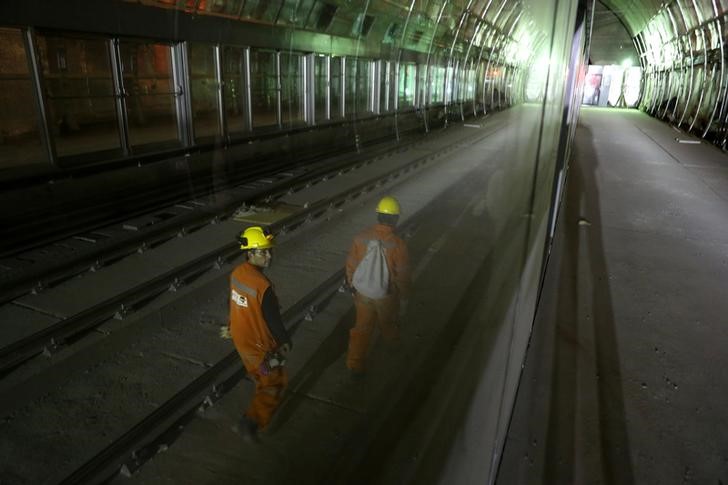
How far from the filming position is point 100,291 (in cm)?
493

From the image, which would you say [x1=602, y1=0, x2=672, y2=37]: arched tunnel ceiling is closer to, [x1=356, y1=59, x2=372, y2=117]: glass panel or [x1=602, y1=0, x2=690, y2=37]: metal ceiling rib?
[x1=602, y1=0, x2=690, y2=37]: metal ceiling rib

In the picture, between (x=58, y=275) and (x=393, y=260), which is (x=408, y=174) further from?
(x=393, y=260)

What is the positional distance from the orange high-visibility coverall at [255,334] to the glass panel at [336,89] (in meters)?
13.8

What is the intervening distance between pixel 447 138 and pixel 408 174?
828 centimetres

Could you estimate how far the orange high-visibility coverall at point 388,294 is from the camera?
308 centimetres

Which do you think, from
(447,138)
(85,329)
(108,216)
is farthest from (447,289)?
(447,138)

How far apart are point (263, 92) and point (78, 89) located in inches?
278

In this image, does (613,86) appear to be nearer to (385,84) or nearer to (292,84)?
(385,84)

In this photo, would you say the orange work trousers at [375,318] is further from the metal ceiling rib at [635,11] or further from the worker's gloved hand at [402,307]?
the metal ceiling rib at [635,11]

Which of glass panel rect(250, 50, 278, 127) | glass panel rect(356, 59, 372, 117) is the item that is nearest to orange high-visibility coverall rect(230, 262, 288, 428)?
glass panel rect(250, 50, 278, 127)

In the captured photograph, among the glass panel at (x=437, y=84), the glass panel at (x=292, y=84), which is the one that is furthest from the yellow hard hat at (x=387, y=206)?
the glass panel at (x=437, y=84)

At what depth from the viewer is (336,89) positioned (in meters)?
16.2

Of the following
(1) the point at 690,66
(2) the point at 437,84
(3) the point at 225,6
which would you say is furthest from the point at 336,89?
(1) the point at 690,66

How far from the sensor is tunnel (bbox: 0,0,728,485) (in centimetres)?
278
